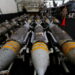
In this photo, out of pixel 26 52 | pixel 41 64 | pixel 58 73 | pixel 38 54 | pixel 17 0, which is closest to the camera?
pixel 41 64

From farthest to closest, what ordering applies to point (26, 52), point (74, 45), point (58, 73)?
point (26, 52) < point (74, 45) < point (58, 73)

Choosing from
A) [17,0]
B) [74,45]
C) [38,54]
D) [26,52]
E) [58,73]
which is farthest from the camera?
[17,0]

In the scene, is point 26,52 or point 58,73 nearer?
point 58,73

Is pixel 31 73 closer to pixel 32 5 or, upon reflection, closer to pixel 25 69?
pixel 25 69

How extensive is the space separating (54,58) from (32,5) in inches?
346

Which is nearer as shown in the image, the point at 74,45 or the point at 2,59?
the point at 2,59

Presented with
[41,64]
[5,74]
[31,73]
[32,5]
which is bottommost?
[31,73]

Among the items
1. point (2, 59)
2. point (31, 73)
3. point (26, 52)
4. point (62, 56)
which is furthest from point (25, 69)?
point (62, 56)

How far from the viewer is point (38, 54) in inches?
67.4

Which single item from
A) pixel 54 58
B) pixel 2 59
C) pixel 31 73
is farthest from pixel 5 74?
pixel 54 58

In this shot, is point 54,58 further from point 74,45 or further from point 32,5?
point 32,5

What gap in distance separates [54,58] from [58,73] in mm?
380

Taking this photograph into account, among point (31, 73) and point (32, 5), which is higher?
point (32, 5)

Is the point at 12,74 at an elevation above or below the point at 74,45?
below
